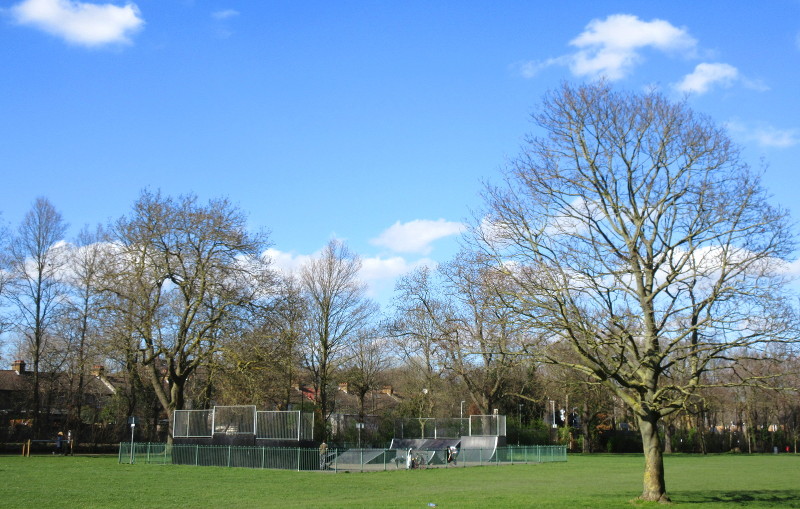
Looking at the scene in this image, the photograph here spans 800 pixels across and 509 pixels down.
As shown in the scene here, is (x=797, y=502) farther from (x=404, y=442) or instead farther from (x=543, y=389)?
(x=543, y=389)

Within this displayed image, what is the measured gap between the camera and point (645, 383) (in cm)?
1878

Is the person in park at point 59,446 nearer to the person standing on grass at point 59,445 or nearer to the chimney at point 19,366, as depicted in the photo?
the person standing on grass at point 59,445

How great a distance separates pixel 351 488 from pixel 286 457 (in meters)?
11.2

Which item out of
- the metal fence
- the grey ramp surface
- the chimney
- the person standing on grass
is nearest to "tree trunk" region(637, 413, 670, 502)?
the grey ramp surface

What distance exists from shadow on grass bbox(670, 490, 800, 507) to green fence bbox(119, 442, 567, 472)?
17168 millimetres

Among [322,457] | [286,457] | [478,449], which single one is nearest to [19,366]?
[286,457]

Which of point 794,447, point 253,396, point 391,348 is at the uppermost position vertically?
point 391,348

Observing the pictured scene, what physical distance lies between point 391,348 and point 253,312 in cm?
2240

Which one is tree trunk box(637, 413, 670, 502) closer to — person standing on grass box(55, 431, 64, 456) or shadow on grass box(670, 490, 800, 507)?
shadow on grass box(670, 490, 800, 507)

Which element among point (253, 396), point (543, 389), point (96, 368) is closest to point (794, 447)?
point (543, 389)

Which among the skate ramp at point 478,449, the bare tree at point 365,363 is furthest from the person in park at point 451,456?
the bare tree at point 365,363

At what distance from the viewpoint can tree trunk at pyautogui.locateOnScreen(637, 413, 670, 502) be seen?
18.9m

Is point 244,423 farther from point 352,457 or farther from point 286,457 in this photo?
point 352,457

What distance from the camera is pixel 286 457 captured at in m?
35.2
